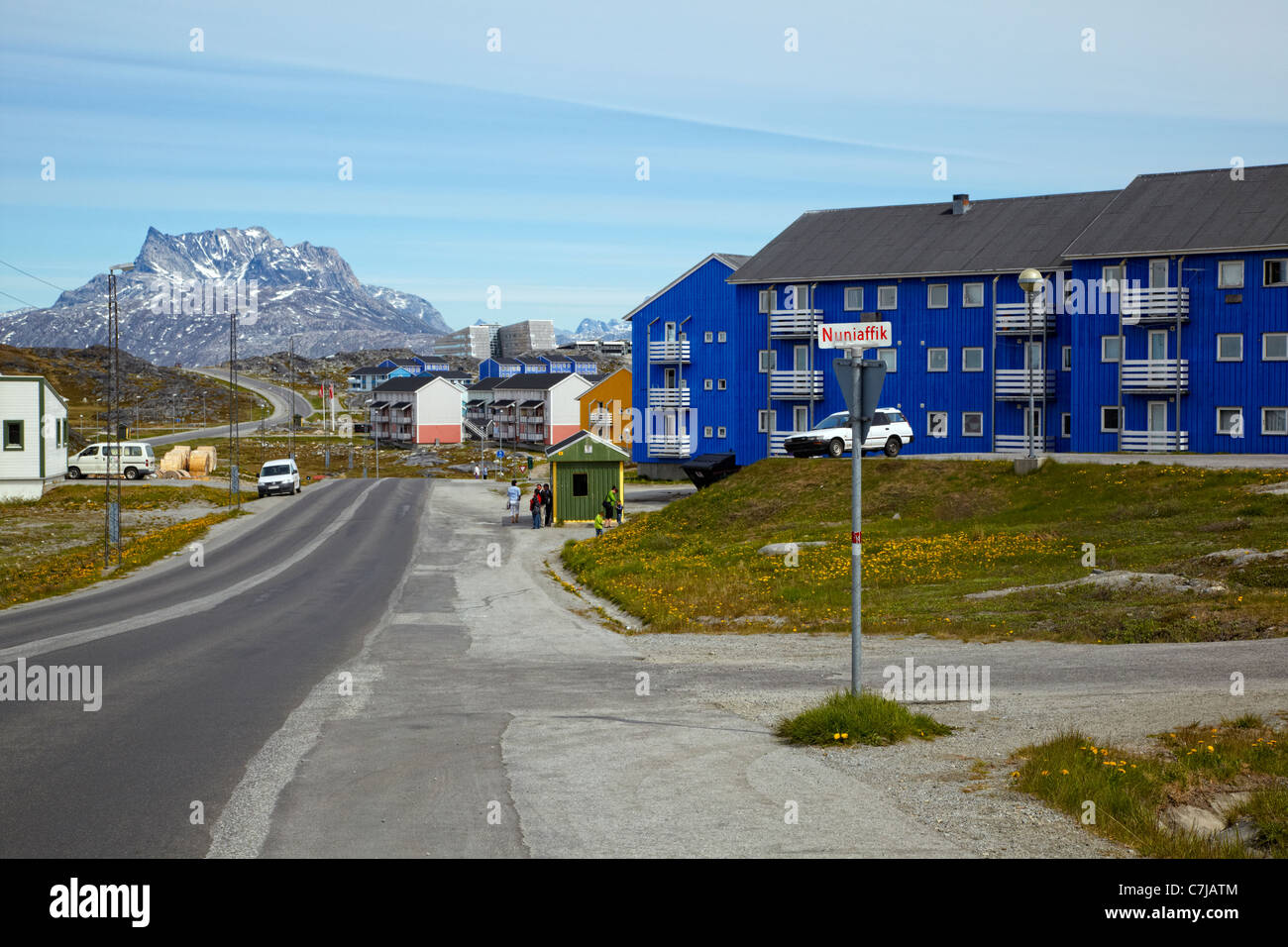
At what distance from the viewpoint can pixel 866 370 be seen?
1209 cm

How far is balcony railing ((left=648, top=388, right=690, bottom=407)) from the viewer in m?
71.2

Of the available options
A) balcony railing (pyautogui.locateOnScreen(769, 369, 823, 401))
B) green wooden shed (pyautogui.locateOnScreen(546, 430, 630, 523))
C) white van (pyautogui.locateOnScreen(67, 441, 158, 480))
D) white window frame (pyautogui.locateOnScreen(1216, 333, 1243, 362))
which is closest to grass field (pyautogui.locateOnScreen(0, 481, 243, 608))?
white van (pyautogui.locateOnScreen(67, 441, 158, 480))

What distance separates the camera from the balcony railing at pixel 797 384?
211ft

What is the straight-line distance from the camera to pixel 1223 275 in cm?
5084

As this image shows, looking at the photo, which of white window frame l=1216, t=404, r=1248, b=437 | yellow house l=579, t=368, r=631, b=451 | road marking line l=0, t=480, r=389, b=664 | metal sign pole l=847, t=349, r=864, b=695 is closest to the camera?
metal sign pole l=847, t=349, r=864, b=695

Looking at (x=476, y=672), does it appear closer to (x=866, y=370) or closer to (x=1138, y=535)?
(x=866, y=370)

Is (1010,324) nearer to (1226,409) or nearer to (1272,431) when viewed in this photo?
(1226,409)

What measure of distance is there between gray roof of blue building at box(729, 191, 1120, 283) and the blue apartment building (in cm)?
13

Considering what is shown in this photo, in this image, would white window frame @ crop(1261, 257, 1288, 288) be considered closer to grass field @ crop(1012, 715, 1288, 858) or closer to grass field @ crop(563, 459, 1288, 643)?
grass field @ crop(563, 459, 1288, 643)

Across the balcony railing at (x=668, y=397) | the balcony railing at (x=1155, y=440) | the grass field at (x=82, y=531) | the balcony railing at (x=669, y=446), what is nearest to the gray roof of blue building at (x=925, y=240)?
the balcony railing at (x=668, y=397)

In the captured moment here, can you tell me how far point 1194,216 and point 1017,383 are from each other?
1104 centimetres

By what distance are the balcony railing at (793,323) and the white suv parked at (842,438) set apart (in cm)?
1409
